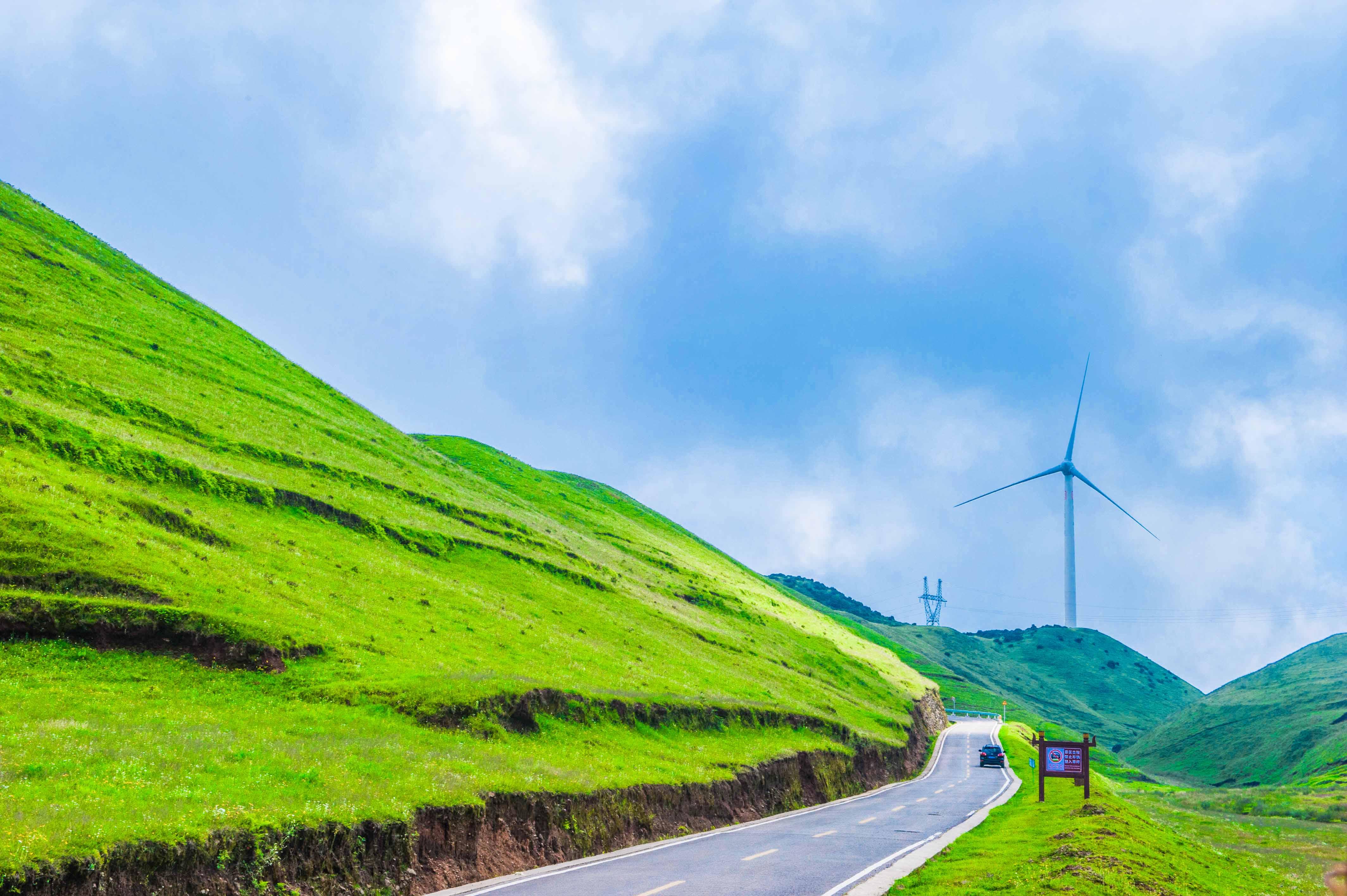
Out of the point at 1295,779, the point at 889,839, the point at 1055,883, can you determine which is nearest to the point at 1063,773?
the point at 889,839

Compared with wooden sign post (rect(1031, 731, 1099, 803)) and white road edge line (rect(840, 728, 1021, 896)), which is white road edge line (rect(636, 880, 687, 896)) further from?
wooden sign post (rect(1031, 731, 1099, 803))

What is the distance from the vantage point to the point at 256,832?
18.5m

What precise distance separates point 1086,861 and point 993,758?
65.9 m

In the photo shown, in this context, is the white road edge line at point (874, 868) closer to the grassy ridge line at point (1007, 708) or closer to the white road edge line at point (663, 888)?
the white road edge line at point (663, 888)

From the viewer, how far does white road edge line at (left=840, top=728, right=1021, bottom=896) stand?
20.8m

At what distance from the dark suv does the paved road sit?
1307 inches

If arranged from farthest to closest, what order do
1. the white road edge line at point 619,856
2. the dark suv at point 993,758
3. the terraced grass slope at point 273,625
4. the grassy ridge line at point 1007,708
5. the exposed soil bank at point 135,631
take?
the grassy ridge line at point 1007,708 → the dark suv at point 993,758 → the exposed soil bank at point 135,631 → the terraced grass slope at point 273,625 → the white road edge line at point 619,856

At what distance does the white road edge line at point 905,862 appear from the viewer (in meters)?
20.8

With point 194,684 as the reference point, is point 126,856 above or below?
below

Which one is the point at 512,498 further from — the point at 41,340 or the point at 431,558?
the point at 41,340

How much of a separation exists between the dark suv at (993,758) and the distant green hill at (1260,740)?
42150mm

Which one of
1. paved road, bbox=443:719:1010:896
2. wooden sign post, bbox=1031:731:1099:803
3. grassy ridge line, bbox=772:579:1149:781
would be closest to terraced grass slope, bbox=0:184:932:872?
paved road, bbox=443:719:1010:896

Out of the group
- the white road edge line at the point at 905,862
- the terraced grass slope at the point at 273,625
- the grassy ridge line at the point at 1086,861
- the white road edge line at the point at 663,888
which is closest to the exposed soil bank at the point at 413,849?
the terraced grass slope at the point at 273,625

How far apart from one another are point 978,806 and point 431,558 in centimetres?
3992
